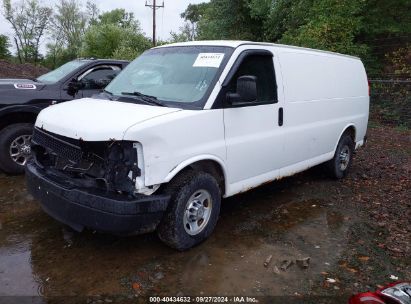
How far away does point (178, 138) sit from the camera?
12.0 ft

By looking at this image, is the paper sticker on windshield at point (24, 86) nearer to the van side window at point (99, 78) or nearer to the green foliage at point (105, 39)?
the van side window at point (99, 78)

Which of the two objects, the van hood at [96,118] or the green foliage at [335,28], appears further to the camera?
the green foliage at [335,28]

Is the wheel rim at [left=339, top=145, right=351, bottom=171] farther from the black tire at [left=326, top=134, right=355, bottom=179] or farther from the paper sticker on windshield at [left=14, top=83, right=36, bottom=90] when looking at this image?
the paper sticker on windshield at [left=14, top=83, right=36, bottom=90]

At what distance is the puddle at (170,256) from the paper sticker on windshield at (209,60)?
73.3 inches

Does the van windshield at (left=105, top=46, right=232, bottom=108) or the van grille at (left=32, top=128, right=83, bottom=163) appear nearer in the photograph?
the van grille at (left=32, top=128, right=83, bottom=163)

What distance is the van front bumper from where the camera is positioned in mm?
3369

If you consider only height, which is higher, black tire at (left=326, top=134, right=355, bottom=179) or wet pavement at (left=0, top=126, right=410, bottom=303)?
black tire at (left=326, top=134, right=355, bottom=179)

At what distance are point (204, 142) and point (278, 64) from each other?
1652mm

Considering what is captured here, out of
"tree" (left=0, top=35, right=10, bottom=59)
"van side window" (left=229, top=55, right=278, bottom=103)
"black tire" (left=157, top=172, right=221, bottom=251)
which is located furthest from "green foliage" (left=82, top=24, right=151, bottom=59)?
"black tire" (left=157, top=172, right=221, bottom=251)

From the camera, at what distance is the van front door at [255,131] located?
4270 millimetres

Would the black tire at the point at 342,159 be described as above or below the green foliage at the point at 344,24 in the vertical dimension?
below

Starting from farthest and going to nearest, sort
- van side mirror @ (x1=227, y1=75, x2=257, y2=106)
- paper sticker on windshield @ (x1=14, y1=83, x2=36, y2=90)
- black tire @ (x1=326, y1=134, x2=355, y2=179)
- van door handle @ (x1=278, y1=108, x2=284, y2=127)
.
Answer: black tire @ (x1=326, y1=134, x2=355, y2=179) < paper sticker on windshield @ (x1=14, y1=83, x2=36, y2=90) < van door handle @ (x1=278, y1=108, x2=284, y2=127) < van side mirror @ (x1=227, y1=75, x2=257, y2=106)

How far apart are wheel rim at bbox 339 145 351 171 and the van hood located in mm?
3892

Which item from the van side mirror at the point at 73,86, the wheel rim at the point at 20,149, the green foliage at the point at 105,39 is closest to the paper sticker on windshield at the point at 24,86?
the van side mirror at the point at 73,86
